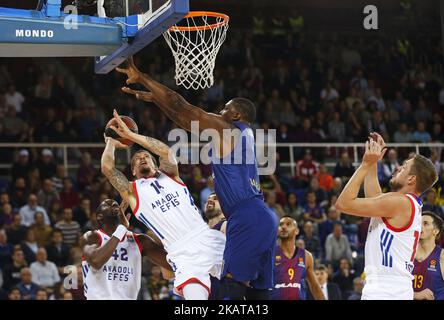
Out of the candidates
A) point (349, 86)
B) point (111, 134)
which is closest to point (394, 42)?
point (349, 86)

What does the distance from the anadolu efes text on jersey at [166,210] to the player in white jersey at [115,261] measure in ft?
1.96

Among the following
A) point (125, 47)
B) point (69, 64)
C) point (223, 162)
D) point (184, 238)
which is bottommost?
point (184, 238)

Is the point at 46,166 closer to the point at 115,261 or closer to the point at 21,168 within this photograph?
the point at 21,168

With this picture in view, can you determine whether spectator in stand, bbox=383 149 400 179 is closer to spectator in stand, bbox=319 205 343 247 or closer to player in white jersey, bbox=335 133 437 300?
spectator in stand, bbox=319 205 343 247

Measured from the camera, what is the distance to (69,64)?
1691 cm

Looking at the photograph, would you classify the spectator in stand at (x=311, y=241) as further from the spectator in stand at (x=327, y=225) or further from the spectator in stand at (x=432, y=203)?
the spectator in stand at (x=432, y=203)

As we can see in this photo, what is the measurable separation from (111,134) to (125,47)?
718mm

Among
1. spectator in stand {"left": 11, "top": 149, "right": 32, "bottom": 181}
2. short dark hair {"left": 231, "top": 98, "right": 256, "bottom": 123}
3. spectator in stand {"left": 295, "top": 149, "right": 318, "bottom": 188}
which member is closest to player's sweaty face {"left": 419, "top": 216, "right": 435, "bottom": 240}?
short dark hair {"left": 231, "top": 98, "right": 256, "bottom": 123}

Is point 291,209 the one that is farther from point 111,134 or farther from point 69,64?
point 111,134

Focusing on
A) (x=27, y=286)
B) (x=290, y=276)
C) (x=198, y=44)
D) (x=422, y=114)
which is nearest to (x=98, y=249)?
(x=198, y=44)

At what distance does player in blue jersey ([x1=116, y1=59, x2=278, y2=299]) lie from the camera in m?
6.31

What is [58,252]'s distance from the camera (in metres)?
12.7

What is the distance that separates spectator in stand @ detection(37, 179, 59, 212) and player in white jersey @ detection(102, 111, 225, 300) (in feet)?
22.5

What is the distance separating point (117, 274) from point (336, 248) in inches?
259
